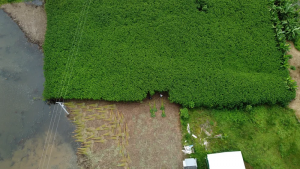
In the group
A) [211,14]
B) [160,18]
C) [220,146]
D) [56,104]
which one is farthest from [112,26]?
[220,146]

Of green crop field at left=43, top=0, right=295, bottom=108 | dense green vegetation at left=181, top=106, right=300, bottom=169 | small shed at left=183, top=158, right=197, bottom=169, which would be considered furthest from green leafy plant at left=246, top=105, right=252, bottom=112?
small shed at left=183, top=158, right=197, bottom=169

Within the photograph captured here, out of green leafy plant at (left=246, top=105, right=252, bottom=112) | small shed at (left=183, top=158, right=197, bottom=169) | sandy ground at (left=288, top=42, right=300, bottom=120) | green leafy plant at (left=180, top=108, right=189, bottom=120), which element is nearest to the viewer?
small shed at (left=183, top=158, right=197, bottom=169)

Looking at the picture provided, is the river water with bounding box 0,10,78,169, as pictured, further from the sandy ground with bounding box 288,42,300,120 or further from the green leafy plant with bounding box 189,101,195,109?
the sandy ground with bounding box 288,42,300,120

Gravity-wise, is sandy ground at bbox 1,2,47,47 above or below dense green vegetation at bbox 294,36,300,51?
above

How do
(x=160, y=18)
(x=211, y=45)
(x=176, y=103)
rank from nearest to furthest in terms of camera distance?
(x=176, y=103)
(x=211, y=45)
(x=160, y=18)

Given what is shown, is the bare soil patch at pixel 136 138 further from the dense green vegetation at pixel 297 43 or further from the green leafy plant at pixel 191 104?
the dense green vegetation at pixel 297 43

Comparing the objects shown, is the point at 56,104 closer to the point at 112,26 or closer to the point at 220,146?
the point at 112,26

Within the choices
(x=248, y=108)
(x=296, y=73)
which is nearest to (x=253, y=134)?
(x=248, y=108)
